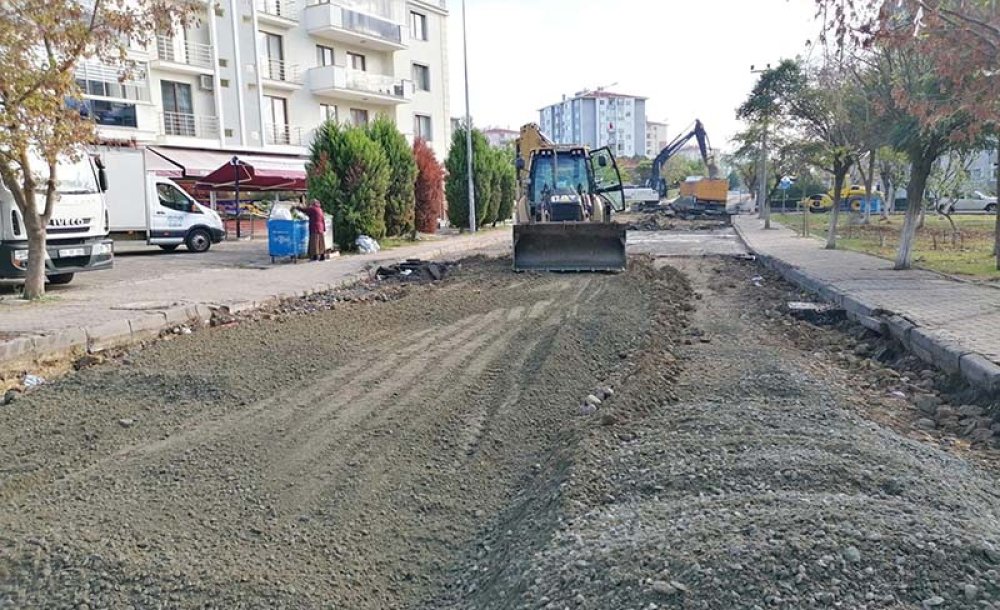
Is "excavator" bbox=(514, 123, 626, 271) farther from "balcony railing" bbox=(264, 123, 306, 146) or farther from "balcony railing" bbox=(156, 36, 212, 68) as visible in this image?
"balcony railing" bbox=(264, 123, 306, 146)

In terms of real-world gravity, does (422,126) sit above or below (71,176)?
above

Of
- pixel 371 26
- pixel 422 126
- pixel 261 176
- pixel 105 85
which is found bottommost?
pixel 261 176

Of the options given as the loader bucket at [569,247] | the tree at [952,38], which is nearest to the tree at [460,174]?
the loader bucket at [569,247]

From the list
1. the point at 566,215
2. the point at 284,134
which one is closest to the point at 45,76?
the point at 566,215

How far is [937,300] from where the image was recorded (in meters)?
9.86

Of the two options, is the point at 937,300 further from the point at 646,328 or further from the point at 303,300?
the point at 303,300

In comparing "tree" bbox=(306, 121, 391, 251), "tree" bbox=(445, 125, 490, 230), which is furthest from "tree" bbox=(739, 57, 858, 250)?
"tree" bbox=(306, 121, 391, 251)

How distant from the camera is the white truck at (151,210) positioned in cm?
2000

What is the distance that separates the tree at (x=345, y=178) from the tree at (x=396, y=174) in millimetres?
1594

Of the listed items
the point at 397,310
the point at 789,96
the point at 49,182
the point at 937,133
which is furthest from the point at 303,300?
the point at 789,96

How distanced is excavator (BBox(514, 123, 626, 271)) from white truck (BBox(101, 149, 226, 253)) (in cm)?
1030

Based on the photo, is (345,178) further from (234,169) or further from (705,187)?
(705,187)

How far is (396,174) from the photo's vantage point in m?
23.7

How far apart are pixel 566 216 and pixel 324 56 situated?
24.4m
